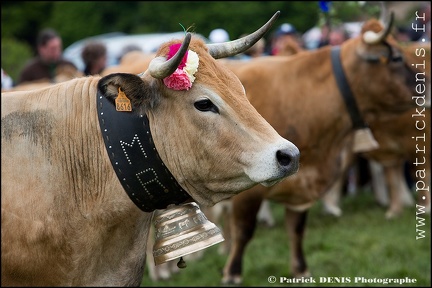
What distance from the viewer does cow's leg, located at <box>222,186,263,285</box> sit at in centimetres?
696

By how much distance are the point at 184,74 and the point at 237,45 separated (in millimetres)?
440

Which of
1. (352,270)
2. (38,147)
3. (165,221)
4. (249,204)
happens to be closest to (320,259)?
(352,270)

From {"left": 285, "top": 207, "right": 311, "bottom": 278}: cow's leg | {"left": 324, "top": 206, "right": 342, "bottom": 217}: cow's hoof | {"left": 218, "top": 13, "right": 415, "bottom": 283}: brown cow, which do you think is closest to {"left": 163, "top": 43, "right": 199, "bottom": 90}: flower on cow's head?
{"left": 218, "top": 13, "right": 415, "bottom": 283}: brown cow

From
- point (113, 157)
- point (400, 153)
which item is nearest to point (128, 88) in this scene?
point (113, 157)

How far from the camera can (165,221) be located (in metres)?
4.01

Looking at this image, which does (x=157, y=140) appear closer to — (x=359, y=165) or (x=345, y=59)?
(x=345, y=59)

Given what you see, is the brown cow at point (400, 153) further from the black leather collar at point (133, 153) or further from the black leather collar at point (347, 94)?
the black leather collar at point (133, 153)

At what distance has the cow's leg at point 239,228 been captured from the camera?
274 inches

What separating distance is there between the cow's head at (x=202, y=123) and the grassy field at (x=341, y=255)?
3.28m

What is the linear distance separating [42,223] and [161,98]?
84 cm

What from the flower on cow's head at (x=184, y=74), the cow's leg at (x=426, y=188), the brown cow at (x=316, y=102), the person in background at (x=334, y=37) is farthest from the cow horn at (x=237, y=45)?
the person in background at (x=334, y=37)

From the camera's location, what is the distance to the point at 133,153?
3799 mm

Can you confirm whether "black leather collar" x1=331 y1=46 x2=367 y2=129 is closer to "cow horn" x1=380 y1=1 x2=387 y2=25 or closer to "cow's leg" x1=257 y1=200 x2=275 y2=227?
"cow horn" x1=380 y1=1 x2=387 y2=25

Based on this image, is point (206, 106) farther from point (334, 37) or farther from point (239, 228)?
point (334, 37)
